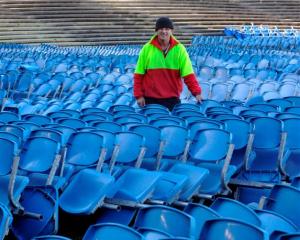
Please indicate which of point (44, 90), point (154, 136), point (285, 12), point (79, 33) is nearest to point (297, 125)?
point (154, 136)

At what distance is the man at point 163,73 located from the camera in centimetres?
828

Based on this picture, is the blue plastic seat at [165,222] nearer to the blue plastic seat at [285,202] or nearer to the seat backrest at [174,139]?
the blue plastic seat at [285,202]

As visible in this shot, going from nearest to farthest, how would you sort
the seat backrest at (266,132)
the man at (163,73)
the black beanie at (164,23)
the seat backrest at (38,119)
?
the seat backrest at (266,132) < the seat backrest at (38,119) < the black beanie at (164,23) < the man at (163,73)

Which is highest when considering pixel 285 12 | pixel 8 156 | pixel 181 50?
pixel 285 12

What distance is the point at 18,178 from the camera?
562 centimetres

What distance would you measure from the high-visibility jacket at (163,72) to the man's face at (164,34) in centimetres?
17

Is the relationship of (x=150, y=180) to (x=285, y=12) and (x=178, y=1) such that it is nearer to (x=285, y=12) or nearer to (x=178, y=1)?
(x=178, y=1)

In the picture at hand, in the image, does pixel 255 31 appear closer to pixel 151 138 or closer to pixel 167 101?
pixel 167 101

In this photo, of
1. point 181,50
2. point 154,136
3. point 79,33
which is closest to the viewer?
point 154,136

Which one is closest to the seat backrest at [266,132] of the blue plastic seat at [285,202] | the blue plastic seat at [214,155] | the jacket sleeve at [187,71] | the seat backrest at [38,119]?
the blue plastic seat at [214,155]

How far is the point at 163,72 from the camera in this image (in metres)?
8.41

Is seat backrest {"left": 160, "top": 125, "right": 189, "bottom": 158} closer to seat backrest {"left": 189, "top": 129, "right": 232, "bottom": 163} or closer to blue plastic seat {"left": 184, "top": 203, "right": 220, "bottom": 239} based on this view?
seat backrest {"left": 189, "top": 129, "right": 232, "bottom": 163}

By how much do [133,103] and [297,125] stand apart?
3647 mm

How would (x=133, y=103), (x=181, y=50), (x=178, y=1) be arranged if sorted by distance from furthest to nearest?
1. (x=178, y=1)
2. (x=133, y=103)
3. (x=181, y=50)
